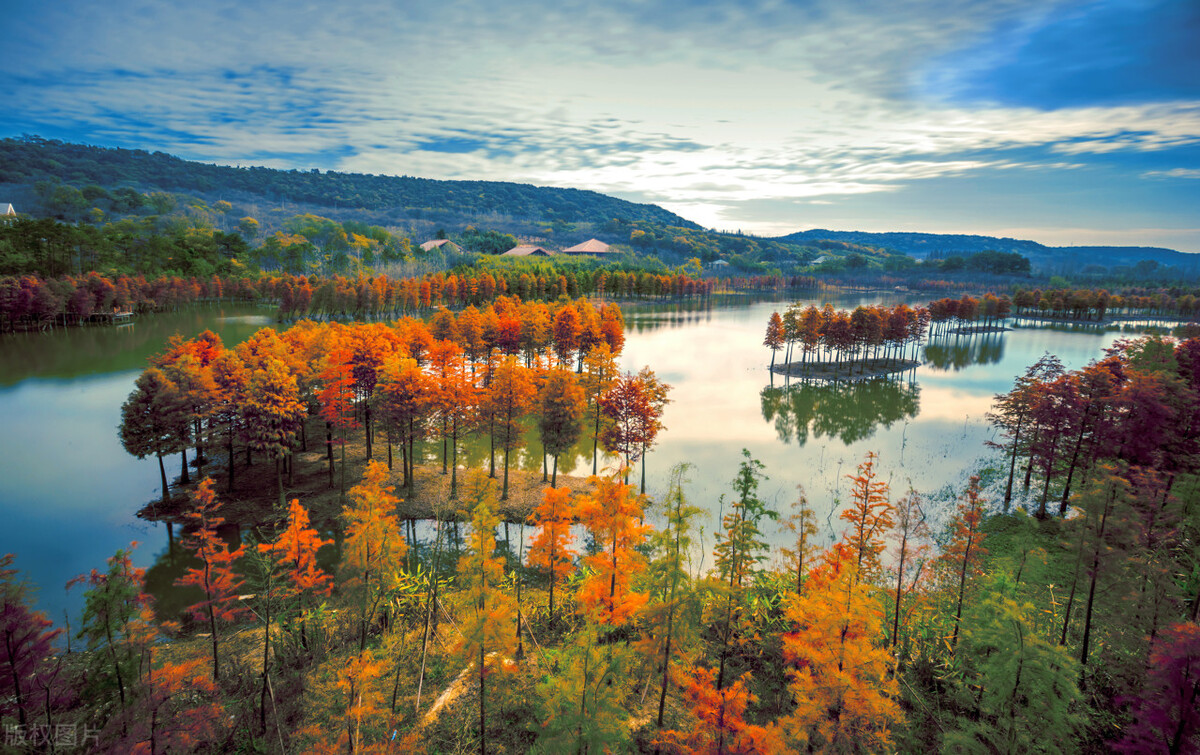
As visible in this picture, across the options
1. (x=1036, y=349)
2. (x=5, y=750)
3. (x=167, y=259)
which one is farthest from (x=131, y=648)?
(x=167, y=259)

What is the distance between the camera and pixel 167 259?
11481cm

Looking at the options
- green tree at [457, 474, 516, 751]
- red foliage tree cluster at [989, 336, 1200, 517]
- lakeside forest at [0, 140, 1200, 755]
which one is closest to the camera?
lakeside forest at [0, 140, 1200, 755]

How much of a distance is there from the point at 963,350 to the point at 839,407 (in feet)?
160

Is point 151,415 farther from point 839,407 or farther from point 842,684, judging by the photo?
point 839,407

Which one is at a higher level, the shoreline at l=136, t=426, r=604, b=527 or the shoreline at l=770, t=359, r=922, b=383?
the shoreline at l=770, t=359, r=922, b=383

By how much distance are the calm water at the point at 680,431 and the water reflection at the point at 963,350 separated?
2.01ft

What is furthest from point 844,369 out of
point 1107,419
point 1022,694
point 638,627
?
point 1022,694

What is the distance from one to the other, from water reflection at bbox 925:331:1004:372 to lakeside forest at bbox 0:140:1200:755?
36275mm

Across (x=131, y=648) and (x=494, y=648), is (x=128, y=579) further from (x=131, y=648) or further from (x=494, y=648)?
(x=494, y=648)

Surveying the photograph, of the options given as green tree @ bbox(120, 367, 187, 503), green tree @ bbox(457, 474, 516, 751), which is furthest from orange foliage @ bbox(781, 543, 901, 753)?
green tree @ bbox(120, 367, 187, 503)

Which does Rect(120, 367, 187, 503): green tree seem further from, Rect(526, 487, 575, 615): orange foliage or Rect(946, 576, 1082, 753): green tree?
Rect(946, 576, 1082, 753): green tree

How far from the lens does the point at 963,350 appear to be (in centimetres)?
8219

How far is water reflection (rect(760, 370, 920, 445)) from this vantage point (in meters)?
42.6

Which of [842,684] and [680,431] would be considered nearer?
[842,684]
